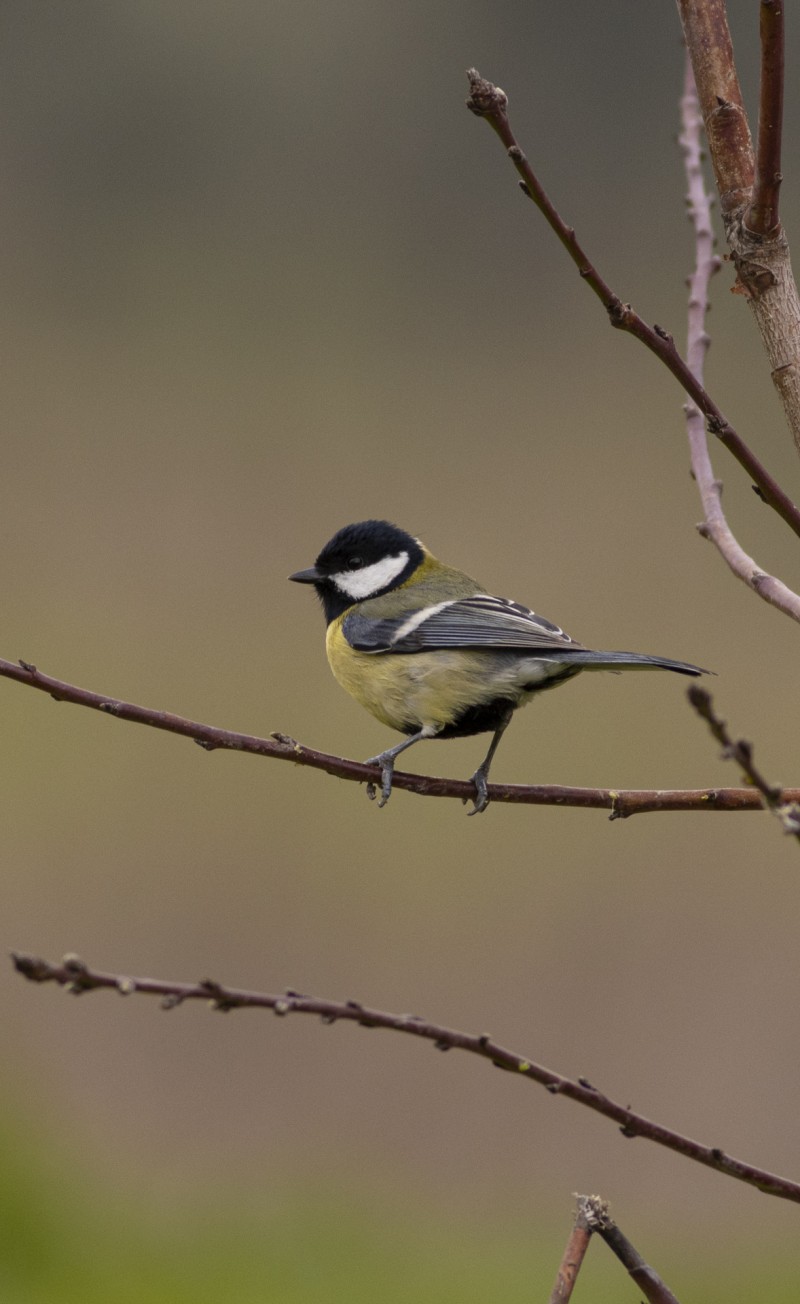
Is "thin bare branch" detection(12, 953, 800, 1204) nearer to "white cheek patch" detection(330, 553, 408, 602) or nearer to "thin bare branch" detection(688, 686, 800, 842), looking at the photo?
Result: "thin bare branch" detection(688, 686, 800, 842)

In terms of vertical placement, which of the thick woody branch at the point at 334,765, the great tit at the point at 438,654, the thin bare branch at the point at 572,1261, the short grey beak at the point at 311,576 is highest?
the short grey beak at the point at 311,576

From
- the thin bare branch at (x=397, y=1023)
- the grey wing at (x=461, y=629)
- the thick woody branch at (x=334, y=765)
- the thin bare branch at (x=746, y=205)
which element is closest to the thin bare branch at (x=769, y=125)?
the thin bare branch at (x=746, y=205)

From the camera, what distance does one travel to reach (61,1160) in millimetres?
2441

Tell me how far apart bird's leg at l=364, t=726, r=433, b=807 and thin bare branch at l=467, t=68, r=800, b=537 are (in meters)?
0.42

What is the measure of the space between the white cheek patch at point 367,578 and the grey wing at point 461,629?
3.1 inches

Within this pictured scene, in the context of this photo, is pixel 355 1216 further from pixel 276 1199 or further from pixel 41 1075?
pixel 41 1075

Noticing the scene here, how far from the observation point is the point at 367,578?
185 centimetres

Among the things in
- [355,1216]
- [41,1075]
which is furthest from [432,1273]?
[41,1075]

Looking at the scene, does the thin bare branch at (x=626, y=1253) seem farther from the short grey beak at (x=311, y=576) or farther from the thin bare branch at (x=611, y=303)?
the short grey beak at (x=311, y=576)

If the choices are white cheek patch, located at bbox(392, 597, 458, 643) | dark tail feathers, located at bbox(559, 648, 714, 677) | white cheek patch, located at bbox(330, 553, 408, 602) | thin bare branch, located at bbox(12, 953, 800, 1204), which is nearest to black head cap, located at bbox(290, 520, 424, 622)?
white cheek patch, located at bbox(330, 553, 408, 602)

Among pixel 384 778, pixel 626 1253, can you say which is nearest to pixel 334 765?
pixel 384 778

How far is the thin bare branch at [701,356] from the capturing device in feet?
3.28

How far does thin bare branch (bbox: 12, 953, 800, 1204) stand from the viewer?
570mm

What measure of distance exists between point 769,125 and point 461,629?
2.98 ft
